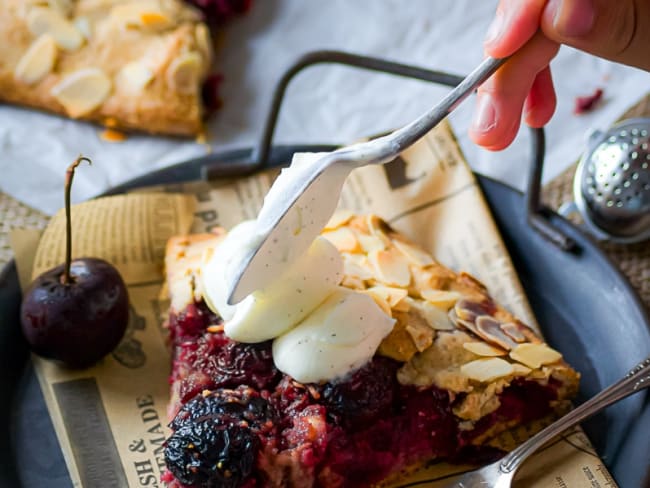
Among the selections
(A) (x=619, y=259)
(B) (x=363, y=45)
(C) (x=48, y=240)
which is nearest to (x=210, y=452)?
(C) (x=48, y=240)

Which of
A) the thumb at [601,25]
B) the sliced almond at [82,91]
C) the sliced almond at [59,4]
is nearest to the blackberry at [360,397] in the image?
the thumb at [601,25]

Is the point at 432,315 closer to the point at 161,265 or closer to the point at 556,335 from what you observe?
the point at 556,335

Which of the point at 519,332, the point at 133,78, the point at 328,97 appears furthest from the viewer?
the point at 328,97

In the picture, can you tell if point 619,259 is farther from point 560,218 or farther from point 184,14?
point 184,14

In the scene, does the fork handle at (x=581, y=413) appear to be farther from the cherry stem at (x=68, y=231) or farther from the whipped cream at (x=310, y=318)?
the cherry stem at (x=68, y=231)

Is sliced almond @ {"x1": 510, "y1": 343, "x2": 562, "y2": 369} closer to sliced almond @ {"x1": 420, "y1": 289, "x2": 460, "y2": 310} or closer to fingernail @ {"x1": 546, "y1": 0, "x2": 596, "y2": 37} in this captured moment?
sliced almond @ {"x1": 420, "y1": 289, "x2": 460, "y2": 310}

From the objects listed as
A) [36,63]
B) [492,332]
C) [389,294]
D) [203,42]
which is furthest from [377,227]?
[36,63]
